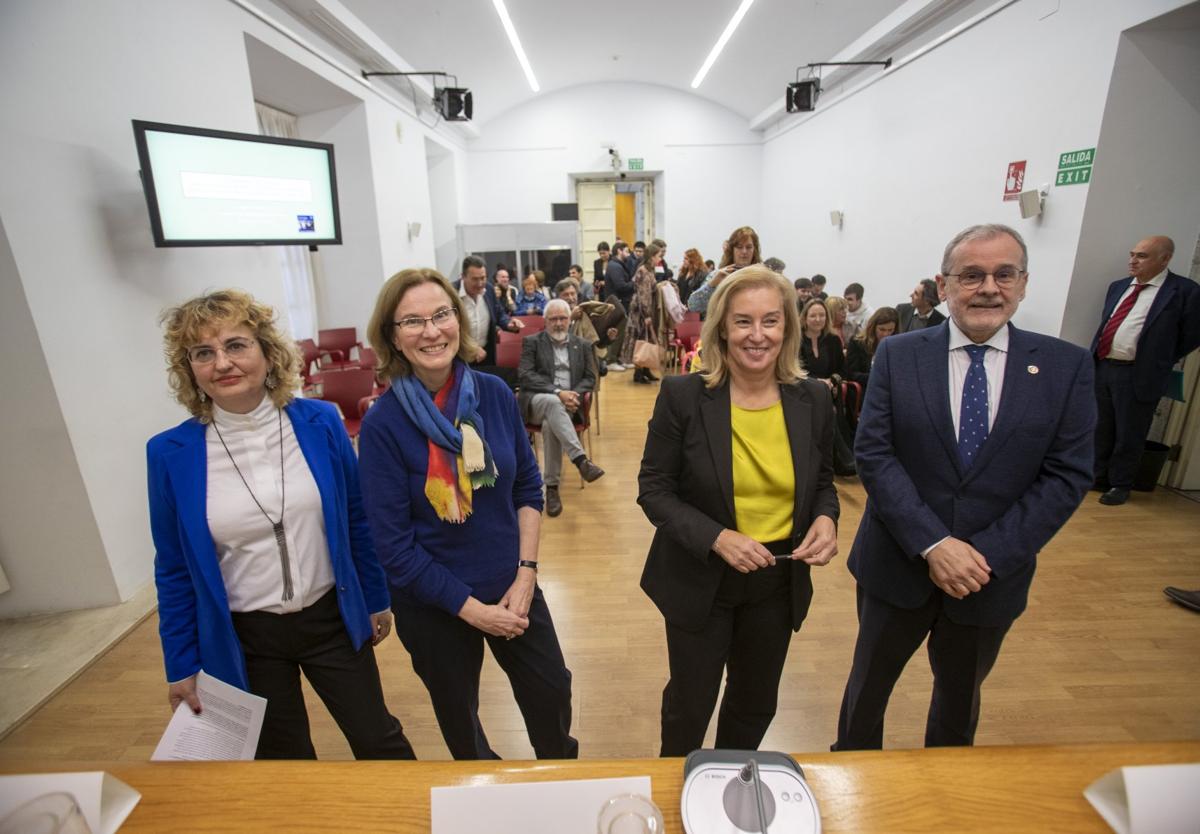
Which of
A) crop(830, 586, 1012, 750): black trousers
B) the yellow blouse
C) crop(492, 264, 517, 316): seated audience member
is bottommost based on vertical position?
crop(830, 586, 1012, 750): black trousers

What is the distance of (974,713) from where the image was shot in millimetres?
1593

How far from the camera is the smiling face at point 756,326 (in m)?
1.41

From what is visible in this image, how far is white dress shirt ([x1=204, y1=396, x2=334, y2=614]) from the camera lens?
1.36m

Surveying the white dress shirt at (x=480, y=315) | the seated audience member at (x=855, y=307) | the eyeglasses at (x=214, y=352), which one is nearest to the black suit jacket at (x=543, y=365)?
the white dress shirt at (x=480, y=315)

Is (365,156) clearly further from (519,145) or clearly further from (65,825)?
(65,825)

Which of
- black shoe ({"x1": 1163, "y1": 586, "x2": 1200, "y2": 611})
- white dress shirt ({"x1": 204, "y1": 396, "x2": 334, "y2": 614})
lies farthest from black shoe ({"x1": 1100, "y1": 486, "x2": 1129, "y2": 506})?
white dress shirt ({"x1": 204, "y1": 396, "x2": 334, "y2": 614})

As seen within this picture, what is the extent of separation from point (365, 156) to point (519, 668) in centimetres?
709

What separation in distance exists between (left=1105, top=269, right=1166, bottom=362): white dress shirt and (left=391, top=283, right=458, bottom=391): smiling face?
186 inches

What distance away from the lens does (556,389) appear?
4316mm

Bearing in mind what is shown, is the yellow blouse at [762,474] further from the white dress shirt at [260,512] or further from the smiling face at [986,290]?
the white dress shirt at [260,512]

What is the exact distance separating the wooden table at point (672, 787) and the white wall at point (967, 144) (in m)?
4.74

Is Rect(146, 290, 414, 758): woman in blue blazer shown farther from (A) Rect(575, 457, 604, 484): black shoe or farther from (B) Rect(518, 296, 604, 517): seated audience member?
(A) Rect(575, 457, 604, 484): black shoe

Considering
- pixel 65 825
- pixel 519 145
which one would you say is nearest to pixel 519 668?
pixel 65 825

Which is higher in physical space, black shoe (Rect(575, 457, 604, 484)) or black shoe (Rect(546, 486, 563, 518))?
black shoe (Rect(575, 457, 604, 484))
